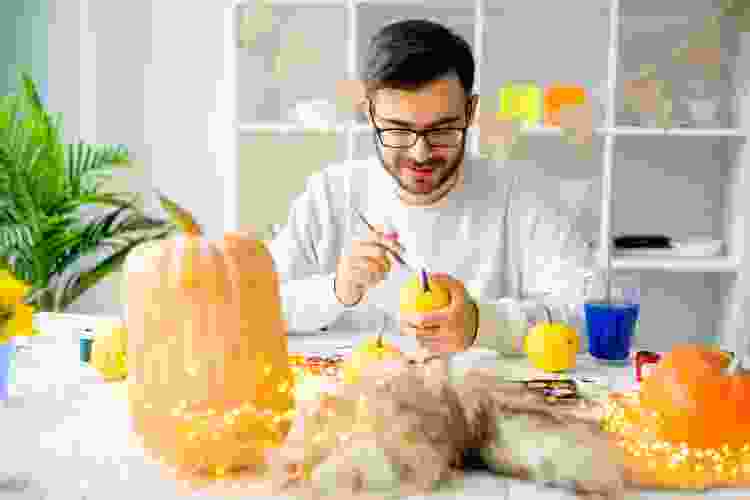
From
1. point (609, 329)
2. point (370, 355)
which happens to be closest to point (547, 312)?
point (609, 329)

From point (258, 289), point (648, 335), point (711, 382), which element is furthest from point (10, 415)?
point (648, 335)

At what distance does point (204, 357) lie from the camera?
92 cm

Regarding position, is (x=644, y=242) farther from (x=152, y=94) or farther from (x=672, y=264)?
(x=152, y=94)

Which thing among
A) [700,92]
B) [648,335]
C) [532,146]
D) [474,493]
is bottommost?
[648,335]

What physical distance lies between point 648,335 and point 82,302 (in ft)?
8.52

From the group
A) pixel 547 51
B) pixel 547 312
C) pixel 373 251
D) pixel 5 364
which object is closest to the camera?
pixel 5 364

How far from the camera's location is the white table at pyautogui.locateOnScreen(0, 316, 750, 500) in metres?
0.85

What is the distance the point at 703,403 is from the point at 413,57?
0.98 metres

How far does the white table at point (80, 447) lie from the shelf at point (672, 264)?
1.91m

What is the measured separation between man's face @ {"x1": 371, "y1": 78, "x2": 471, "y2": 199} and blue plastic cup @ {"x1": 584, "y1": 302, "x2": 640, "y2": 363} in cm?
49

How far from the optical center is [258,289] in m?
0.96

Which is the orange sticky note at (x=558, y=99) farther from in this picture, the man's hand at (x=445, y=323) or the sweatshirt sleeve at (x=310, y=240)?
the man's hand at (x=445, y=323)

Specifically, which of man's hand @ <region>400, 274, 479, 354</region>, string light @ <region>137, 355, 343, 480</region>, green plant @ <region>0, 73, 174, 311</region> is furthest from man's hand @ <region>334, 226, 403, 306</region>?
green plant @ <region>0, 73, 174, 311</region>

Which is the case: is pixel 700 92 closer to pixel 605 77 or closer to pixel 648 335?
pixel 605 77
